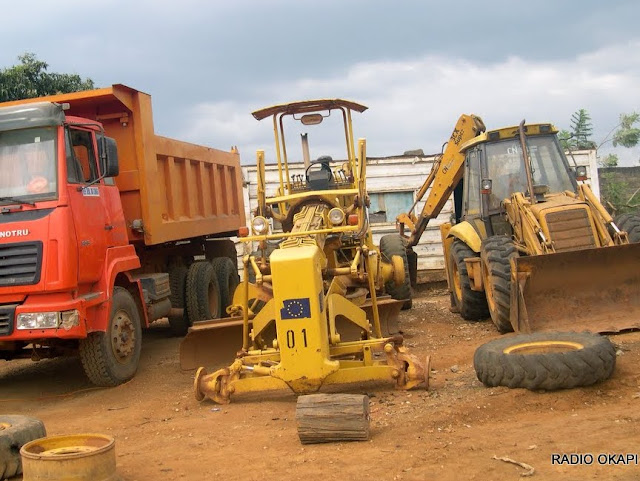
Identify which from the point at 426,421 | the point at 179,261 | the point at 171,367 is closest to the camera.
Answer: the point at 426,421

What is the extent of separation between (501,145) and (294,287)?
15.7ft

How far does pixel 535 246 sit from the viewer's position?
8258mm

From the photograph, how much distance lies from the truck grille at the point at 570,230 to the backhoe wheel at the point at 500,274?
472 mm

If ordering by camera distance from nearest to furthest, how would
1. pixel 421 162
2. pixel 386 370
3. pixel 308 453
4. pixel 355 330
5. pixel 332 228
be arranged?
pixel 308 453 < pixel 386 370 < pixel 332 228 < pixel 355 330 < pixel 421 162

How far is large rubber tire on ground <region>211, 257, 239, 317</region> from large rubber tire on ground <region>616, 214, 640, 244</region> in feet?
19.6

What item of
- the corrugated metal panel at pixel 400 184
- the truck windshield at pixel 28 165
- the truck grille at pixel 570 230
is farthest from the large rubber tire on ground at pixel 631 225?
the corrugated metal panel at pixel 400 184

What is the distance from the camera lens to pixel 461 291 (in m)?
9.87

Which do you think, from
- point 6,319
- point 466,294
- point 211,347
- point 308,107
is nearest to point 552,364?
point 211,347

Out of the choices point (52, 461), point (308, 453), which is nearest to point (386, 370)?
point (308, 453)

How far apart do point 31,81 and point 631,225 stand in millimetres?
14218

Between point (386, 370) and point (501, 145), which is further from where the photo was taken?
point (501, 145)

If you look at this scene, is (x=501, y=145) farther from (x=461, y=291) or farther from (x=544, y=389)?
→ (x=544, y=389)

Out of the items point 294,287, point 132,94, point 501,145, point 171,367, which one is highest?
point 132,94

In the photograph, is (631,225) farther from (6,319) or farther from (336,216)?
(6,319)
